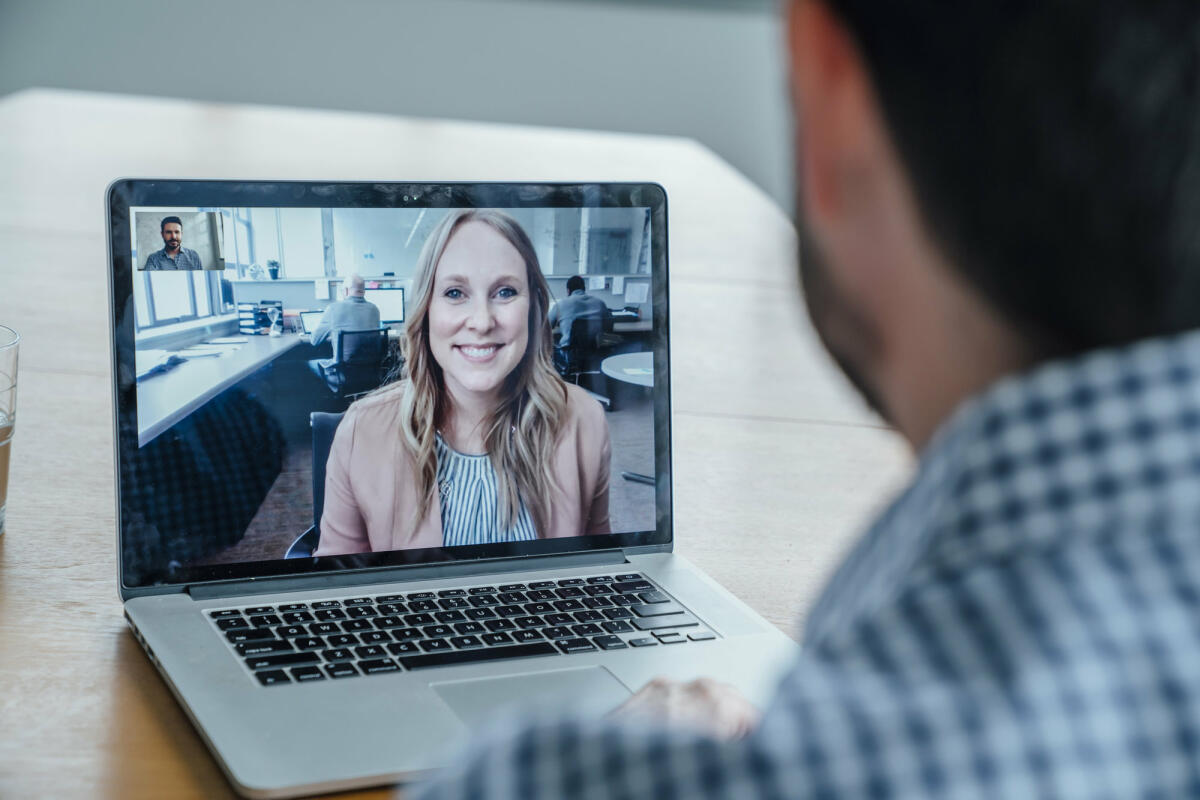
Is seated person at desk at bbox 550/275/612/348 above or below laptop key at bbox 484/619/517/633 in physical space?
above

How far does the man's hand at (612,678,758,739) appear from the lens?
662 millimetres

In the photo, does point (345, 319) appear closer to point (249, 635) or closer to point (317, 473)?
point (317, 473)

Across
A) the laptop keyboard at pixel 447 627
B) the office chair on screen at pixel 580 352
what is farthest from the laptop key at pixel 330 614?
the office chair on screen at pixel 580 352

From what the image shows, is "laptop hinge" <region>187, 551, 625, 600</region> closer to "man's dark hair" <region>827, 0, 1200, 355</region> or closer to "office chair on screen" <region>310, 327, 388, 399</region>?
"office chair on screen" <region>310, 327, 388, 399</region>

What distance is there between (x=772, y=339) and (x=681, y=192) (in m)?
0.79

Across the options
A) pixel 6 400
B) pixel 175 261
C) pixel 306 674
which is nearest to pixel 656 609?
pixel 306 674

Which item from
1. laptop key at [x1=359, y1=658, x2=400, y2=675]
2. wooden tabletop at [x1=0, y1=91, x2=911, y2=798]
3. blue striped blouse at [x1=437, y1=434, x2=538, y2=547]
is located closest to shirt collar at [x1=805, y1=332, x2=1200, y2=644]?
wooden tabletop at [x1=0, y1=91, x2=911, y2=798]

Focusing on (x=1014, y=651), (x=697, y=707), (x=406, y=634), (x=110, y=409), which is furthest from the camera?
(x=110, y=409)

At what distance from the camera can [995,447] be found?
12.7 inches

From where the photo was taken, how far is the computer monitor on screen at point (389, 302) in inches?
33.5

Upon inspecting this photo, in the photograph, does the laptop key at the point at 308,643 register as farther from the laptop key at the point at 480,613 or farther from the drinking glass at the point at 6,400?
the drinking glass at the point at 6,400

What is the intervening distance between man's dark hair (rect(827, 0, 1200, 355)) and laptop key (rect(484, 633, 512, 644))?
49 centimetres

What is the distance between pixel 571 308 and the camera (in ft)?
2.95

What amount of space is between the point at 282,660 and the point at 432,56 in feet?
9.21
